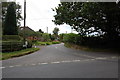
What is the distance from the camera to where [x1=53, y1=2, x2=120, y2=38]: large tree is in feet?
53.9

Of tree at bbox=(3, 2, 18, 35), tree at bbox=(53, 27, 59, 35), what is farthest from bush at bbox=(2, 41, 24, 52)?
tree at bbox=(53, 27, 59, 35)

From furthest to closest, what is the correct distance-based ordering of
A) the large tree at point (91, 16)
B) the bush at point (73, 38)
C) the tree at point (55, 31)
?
the tree at point (55, 31) → the bush at point (73, 38) → the large tree at point (91, 16)

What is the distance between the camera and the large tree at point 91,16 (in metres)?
16.4

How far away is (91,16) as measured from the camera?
16500 millimetres

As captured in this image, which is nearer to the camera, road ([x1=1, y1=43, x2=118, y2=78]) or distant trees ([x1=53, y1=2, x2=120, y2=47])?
road ([x1=1, y1=43, x2=118, y2=78])

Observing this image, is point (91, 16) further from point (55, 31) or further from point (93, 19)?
point (55, 31)

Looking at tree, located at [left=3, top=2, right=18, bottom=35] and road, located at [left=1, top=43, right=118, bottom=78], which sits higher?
tree, located at [left=3, top=2, right=18, bottom=35]

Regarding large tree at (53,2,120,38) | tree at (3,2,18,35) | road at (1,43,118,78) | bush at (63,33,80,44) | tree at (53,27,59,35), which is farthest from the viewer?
tree at (53,27,59,35)

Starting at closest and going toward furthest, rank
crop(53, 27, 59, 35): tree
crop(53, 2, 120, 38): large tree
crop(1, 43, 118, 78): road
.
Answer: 1. crop(1, 43, 118, 78): road
2. crop(53, 2, 120, 38): large tree
3. crop(53, 27, 59, 35): tree

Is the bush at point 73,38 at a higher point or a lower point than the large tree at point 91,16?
lower

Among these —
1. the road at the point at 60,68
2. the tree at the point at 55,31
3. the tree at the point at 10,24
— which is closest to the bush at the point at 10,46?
the road at the point at 60,68

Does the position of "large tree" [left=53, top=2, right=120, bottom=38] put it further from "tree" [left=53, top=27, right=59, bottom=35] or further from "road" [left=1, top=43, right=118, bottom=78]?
"tree" [left=53, top=27, right=59, bottom=35]

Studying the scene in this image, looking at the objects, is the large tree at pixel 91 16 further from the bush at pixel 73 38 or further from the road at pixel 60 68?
the road at pixel 60 68

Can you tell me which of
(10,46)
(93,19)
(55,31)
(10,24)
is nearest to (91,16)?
(93,19)
